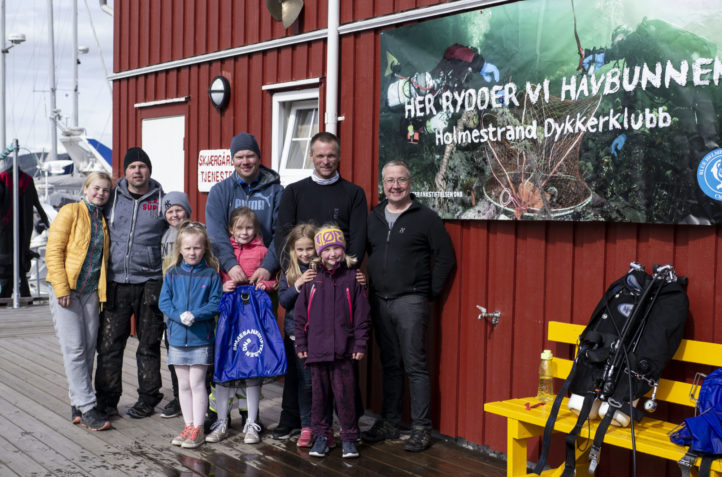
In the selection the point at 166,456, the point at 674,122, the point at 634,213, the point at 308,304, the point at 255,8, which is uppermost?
the point at 255,8

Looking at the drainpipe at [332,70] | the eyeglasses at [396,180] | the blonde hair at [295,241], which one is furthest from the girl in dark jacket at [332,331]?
the drainpipe at [332,70]

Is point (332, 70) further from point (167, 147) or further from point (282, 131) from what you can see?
point (167, 147)

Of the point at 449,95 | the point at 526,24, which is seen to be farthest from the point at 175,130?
the point at 526,24

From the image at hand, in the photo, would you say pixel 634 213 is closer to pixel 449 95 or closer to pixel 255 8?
pixel 449 95

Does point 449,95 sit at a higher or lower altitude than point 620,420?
A: higher

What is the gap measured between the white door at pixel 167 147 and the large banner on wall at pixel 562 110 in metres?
3.52

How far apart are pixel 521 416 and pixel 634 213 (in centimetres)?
122

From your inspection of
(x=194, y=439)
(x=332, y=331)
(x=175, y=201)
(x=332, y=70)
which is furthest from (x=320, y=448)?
(x=332, y=70)

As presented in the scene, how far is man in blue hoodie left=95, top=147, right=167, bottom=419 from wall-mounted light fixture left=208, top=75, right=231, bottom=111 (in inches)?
83.8

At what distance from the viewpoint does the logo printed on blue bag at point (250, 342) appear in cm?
Answer: 557

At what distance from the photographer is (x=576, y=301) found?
4891mm

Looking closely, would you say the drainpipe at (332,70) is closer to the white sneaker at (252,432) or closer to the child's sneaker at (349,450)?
the white sneaker at (252,432)

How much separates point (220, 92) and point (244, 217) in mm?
2778

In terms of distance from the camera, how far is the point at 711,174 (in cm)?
412
